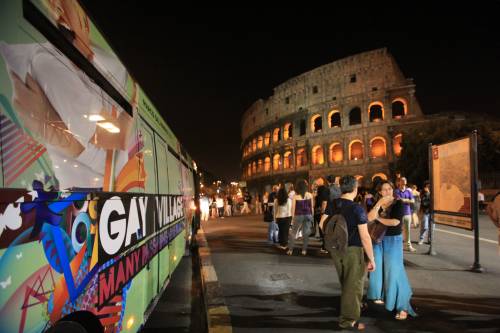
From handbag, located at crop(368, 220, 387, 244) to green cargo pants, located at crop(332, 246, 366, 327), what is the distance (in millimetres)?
624

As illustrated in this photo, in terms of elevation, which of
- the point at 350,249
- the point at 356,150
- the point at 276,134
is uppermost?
the point at 276,134

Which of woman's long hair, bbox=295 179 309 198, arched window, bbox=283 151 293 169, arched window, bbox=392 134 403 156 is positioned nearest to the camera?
woman's long hair, bbox=295 179 309 198

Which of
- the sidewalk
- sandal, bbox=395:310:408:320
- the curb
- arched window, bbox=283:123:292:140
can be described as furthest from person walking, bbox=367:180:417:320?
arched window, bbox=283:123:292:140

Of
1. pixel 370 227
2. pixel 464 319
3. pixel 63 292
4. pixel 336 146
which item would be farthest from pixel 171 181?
pixel 336 146

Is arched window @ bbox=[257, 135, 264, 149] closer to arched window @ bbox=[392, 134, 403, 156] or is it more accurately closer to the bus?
arched window @ bbox=[392, 134, 403, 156]

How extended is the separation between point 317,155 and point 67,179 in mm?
42105

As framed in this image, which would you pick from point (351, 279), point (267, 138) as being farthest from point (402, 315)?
point (267, 138)

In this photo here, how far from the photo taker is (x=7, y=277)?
1.51 metres

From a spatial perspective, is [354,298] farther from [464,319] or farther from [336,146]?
[336,146]

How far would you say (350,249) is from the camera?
3648 mm

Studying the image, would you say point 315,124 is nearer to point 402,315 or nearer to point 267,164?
point 267,164

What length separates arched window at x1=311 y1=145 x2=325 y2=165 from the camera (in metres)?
42.2

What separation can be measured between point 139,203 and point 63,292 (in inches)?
59.8

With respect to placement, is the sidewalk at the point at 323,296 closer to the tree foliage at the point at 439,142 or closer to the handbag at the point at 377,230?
the handbag at the point at 377,230
